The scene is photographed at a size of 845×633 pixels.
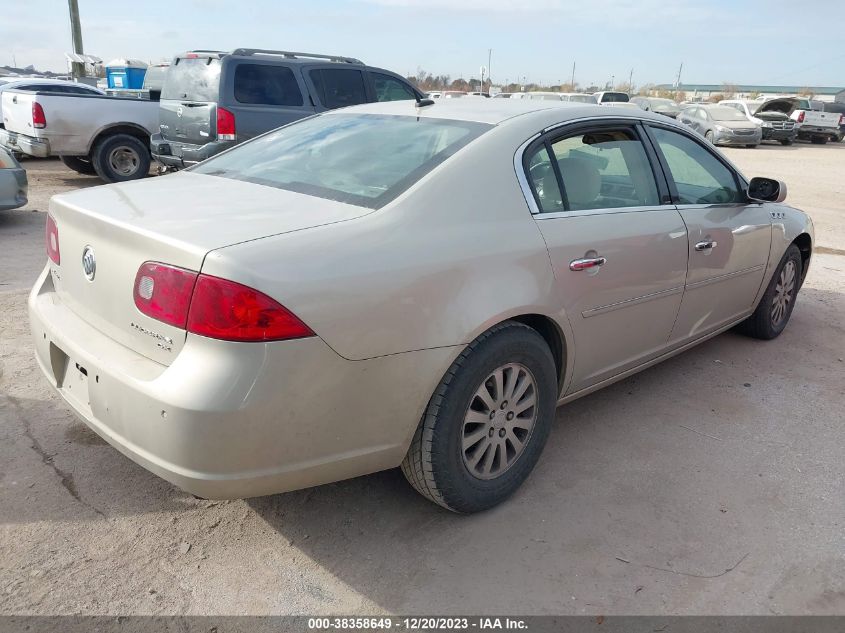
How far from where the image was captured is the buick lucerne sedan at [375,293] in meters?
2.11

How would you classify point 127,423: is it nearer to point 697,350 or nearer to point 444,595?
point 444,595

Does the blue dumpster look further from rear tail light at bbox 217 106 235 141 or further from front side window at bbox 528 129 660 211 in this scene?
front side window at bbox 528 129 660 211

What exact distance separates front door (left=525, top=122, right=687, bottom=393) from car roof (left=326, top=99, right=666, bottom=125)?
85 mm

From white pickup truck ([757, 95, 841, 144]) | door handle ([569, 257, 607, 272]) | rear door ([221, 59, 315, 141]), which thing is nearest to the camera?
door handle ([569, 257, 607, 272])

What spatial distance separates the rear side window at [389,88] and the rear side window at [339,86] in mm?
282

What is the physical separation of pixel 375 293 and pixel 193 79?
311 inches

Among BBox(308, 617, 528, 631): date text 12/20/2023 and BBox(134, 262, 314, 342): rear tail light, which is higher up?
BBox(134, 262, 314, 342): rear tail light

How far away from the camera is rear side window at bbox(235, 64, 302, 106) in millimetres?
8805

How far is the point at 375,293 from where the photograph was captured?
2.25 metres

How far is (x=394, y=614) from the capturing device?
90.6 inches

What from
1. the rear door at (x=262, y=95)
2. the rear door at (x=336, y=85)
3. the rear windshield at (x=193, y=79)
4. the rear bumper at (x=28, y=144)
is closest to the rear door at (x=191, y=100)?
the rear windshield at (x=193, y=79)

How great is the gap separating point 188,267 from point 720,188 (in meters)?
3.21

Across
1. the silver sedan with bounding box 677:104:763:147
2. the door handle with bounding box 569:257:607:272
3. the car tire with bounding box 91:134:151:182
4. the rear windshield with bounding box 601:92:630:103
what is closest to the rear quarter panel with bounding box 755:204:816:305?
the door handle with bounding box 569:257:607:272

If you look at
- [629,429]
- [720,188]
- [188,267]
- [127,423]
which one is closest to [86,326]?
[127,423]
